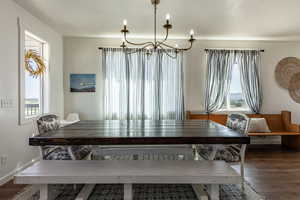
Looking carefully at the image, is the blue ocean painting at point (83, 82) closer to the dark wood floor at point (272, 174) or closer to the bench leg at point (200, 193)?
the dark wood floor at point (272, 174)

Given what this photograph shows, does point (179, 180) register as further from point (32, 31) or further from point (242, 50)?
point (242, 50)

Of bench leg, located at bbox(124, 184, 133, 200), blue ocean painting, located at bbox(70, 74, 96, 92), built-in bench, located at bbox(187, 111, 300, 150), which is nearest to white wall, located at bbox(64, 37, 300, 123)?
blue ocean painting, located at bbox(70, 74, 96, 92)

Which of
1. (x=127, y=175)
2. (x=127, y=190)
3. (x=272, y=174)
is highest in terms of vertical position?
(x=127, y=175)

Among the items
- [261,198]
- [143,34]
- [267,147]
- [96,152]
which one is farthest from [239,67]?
[96,152]

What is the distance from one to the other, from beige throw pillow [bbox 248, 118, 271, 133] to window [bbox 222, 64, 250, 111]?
479 millimetres

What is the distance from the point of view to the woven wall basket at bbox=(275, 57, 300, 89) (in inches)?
199

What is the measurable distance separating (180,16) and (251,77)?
2473 millimetres

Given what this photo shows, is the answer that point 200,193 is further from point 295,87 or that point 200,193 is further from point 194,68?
point 295,87

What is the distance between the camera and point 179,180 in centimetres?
185

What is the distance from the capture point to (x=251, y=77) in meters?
4.93

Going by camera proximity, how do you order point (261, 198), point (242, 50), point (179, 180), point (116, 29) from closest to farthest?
point (179, 180) < point (261, 198) < point (116, 29) < point (242, 50)

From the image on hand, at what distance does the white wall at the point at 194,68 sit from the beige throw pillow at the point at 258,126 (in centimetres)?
53

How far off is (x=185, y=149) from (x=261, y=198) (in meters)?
1.06

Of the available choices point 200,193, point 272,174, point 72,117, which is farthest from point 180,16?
point 72,117
